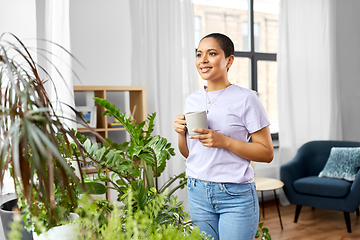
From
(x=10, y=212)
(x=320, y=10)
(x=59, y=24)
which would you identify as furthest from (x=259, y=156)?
(x=320, y=10)

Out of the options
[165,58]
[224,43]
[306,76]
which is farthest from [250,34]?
[224,43]

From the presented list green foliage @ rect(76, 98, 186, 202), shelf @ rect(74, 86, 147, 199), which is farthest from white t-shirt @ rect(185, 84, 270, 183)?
shelf @ rect(74, 86, 147, 199)

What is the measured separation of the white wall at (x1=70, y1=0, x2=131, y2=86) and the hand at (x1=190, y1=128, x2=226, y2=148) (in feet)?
7.15

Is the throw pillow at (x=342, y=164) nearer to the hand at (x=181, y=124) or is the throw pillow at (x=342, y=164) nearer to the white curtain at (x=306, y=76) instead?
the white curtain at (x=306, y=76)

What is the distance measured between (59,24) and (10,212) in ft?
6.17

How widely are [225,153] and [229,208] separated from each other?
8.3 inches

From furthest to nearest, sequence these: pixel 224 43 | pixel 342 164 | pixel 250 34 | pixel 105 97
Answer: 1. pixel 250 34
2. pixel 342 164
3. pixel 105 97
4. pixel 224 43

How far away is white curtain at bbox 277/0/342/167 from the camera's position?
14.2ft

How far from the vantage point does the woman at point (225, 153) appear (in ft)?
4.14

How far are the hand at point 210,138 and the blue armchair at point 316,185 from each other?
2.52 meters

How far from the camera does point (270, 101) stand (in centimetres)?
460

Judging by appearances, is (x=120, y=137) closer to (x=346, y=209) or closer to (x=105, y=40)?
(x=105, y=40)

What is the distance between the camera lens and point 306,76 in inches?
176

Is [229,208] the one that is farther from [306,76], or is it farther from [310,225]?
[306,76]
